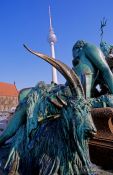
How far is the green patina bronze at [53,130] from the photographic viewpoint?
263 centimetres

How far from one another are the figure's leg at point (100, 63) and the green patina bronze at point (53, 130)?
1.17 feet

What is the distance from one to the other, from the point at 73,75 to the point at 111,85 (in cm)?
117

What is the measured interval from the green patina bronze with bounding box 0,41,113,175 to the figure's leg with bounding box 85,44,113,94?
1.17 ft

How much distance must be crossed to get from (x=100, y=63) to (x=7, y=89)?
320 ft

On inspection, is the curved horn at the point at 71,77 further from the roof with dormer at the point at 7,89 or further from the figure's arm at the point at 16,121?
the roof with dormer at the point at 7,89

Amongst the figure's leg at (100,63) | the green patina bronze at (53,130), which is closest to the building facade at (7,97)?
the figure's leg at (100,63)

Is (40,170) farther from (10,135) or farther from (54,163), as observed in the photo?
(10,135)

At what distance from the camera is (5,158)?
125 inches

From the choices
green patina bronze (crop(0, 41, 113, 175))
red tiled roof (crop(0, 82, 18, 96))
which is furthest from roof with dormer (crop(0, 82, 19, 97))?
green patina bronze (crop(0, 41, 113, 175))

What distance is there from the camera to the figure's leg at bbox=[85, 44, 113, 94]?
3.87 metres

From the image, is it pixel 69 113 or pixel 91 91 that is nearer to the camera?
pixel 69 113

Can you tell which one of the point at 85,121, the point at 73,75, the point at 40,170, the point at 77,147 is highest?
the point at 73,75

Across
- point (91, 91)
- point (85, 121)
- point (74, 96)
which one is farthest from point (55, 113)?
point (91, 91)

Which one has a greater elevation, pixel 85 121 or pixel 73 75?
pixel 73 75
